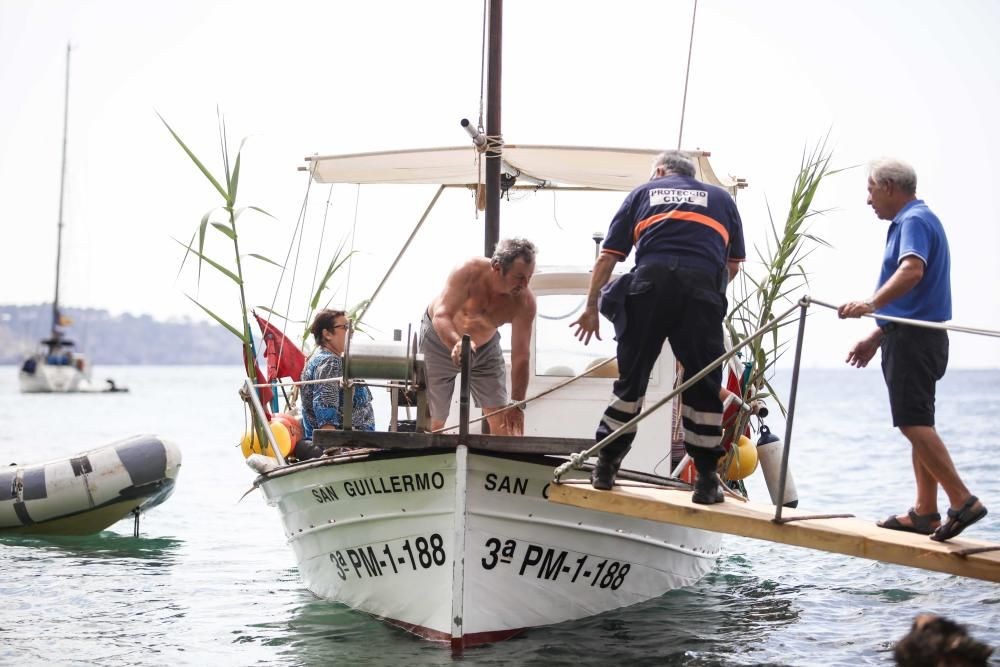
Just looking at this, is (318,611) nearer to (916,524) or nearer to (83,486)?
(83,486)

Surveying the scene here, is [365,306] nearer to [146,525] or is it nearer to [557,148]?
[557,148]

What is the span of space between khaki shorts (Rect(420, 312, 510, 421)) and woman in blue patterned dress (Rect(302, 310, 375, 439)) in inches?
30.7

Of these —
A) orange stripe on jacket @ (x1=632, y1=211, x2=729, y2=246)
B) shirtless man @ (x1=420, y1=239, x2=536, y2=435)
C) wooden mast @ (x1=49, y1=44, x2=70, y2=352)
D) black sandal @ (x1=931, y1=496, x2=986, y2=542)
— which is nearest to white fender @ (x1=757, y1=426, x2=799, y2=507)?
shirtless man @ (x1=420, y1=239, x2=536, y2=435)

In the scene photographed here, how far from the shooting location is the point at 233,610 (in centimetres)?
925

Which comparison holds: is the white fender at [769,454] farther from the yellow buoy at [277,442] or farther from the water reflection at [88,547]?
the water reflection at [88,547]

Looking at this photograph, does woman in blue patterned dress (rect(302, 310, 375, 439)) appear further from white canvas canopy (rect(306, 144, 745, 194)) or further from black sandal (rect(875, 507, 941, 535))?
black sandal (rect(875, 507, 941, 535))

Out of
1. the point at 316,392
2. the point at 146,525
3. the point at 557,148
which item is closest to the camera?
the point at 316,392

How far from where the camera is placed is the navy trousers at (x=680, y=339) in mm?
5805

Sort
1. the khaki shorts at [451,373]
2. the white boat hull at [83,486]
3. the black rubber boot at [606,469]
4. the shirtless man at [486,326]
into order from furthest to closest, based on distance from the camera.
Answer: the white boat hull at [83,486]
the khaki shorts at [451,373]
the shirtless man at [486,326]
the black rubber boot at [606,469]

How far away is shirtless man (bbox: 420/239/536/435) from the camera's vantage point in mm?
6969

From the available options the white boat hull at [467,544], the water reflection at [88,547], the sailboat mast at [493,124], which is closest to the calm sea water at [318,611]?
the water reflection at [88,547]

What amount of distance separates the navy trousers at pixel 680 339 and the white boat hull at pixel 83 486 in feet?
24.7

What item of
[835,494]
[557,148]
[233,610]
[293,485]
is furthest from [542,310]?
[835,494]

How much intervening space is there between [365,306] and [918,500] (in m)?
5.29
